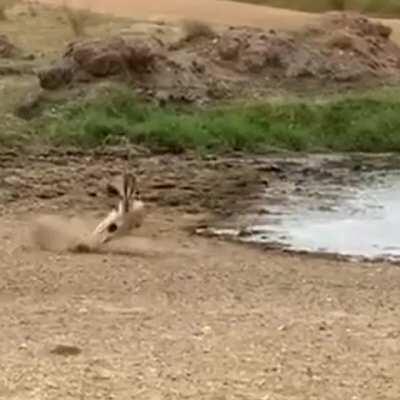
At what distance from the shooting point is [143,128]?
2205 centimetres

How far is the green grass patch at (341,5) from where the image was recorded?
40.5m

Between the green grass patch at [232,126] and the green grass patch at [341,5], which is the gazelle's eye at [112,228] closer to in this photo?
the green grass patch at [232,126]

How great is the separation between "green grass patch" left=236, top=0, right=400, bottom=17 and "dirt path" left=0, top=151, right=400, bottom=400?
78.5 ft

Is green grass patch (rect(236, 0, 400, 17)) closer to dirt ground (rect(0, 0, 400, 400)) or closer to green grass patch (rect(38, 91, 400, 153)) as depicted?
green grass patch (rect(38, 91, 400, 153))

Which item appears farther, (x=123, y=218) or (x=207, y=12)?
(x=207, y=12)

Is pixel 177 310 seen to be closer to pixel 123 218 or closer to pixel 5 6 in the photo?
pixel 123 218

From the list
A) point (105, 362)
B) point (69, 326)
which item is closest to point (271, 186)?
point (69, 326)

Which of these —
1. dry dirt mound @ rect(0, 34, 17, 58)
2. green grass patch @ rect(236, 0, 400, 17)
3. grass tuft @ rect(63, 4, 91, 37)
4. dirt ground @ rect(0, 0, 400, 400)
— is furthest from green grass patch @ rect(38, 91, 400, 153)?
green grass patch @ rect(236, 0, 400, 17)

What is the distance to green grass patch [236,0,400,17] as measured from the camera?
133 feet

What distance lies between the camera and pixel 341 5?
41.3 m

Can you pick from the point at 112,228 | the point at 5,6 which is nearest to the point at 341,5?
the point at 5,6

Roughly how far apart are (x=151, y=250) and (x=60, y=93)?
8961mm

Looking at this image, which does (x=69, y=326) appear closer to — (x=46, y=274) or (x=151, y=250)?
(x=46, y=274)

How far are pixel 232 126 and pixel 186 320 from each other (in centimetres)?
1157
